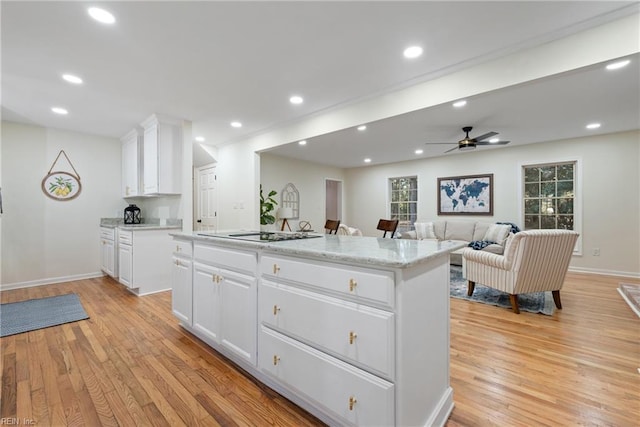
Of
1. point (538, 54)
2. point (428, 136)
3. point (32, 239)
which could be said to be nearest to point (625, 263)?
point (428, 136)

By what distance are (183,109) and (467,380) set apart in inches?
168

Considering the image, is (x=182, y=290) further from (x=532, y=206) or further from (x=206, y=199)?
(x=532, y=206)

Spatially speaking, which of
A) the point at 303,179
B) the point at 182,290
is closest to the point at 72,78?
the point at 182,290

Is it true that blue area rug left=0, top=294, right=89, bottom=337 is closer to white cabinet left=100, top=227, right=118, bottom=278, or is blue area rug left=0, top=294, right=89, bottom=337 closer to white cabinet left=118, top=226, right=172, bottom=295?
white cabinet left=118, top=226, right=172, bottom=295

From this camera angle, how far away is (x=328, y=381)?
4.58 ft

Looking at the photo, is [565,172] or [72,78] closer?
[72,78]

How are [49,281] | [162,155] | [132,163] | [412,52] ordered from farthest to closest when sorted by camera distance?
[132,163] < [49,281] < [162,155] < [412,52]

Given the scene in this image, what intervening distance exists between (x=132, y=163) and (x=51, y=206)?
4.57ft

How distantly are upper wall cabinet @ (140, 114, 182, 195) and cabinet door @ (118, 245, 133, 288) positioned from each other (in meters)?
0.90

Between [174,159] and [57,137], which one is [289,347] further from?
[57,137]

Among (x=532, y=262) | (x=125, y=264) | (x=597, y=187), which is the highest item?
(x=597, y=187)

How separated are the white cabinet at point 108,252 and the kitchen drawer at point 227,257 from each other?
2.95 meters

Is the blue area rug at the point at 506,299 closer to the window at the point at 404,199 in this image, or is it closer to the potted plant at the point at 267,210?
the window at the point at 404,199

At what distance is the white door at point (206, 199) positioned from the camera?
19.2ft
